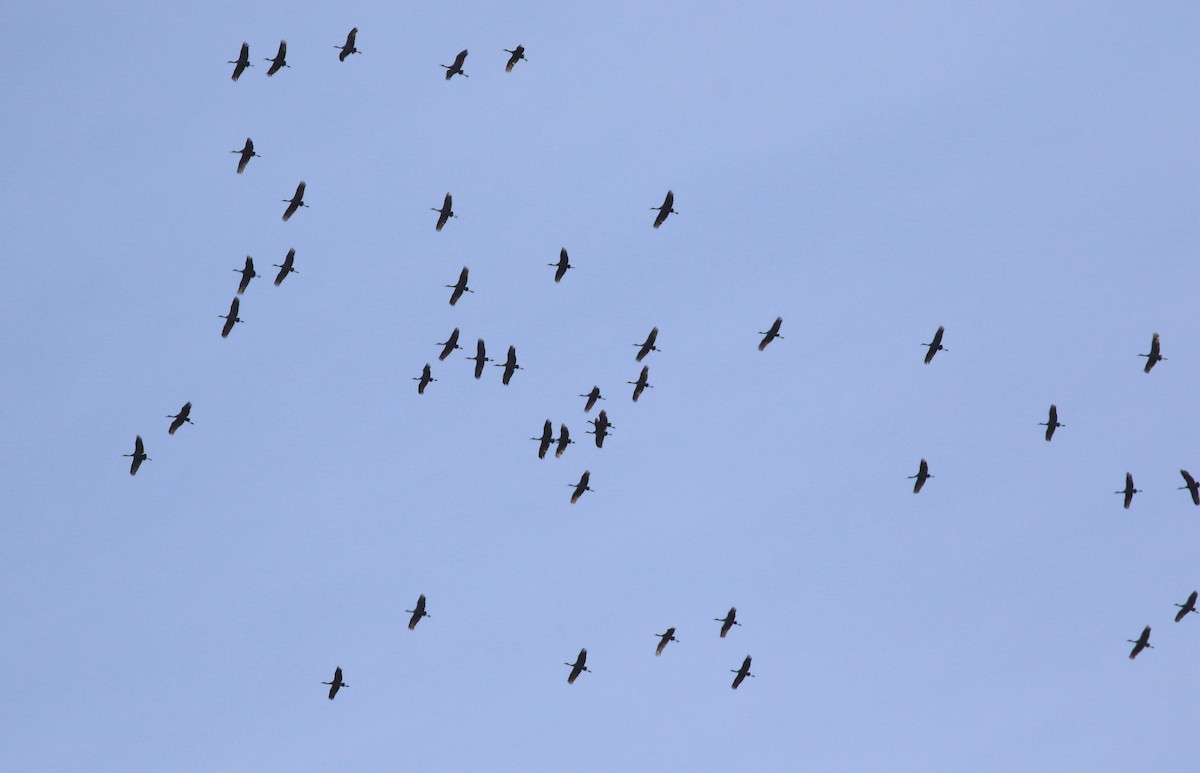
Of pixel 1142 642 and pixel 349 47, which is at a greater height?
pixel 349 47

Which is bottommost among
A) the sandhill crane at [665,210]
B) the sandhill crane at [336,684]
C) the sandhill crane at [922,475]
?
the sandhill crane at [336,684]

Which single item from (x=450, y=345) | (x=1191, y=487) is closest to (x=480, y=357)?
(x=450, y=345)

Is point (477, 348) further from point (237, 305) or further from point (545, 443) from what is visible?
point (237, 305)

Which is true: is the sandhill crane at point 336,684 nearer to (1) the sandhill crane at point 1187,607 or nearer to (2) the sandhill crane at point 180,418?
(2) the sandhill crane at point 180,418

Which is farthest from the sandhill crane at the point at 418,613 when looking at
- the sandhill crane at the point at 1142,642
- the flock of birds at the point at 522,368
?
the sandhill crane at the point at 1142,642

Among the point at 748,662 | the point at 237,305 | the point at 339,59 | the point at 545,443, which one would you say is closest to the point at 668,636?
the point at 748,662

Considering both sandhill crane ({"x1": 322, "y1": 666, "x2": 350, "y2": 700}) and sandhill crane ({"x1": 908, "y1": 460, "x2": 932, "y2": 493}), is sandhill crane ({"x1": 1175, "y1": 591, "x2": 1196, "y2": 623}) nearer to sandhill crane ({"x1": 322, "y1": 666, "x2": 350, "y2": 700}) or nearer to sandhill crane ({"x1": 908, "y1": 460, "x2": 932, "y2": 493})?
sandhill crane ({"x1": 908, "y1": 460, "x2": 932, "y2": 493})

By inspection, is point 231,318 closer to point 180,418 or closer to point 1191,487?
point 180,418

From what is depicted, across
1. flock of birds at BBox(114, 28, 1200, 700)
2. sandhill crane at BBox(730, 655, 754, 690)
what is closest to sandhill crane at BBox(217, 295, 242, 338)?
flock of birds at BBox(114, 28, 1200, 700)

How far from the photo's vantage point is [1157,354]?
347 feet

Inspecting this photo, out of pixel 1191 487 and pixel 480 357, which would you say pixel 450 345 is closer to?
pixel 480 357

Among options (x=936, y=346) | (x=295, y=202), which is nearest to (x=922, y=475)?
(x=936, y=346)

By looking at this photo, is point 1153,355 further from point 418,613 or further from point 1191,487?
point 418,613

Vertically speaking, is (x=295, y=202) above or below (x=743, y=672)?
above
